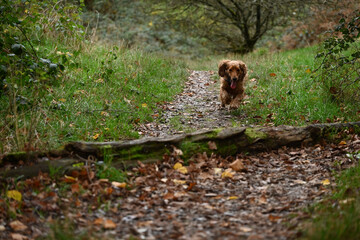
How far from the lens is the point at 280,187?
13.3 feet

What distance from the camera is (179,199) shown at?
3.70 m

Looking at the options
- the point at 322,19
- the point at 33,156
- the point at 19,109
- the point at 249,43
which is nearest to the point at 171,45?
the point at 249,43

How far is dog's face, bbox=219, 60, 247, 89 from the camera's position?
7322 mm

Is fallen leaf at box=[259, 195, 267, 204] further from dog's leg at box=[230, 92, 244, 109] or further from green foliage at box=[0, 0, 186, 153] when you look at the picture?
dog's leg at box=[230, 92, 244, 109]

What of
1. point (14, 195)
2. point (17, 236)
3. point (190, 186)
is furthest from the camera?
point (190, 186)

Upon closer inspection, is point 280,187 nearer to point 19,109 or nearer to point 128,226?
point 128,226

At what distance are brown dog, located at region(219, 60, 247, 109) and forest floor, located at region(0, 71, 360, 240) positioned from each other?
263 centimetres

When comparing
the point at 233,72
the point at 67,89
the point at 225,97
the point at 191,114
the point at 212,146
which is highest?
the point at 233,72

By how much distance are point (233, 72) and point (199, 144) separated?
3119 mm

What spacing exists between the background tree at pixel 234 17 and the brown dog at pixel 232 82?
7.35m

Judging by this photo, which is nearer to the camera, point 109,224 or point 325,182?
point 109,224

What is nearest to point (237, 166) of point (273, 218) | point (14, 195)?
point (273, 218)

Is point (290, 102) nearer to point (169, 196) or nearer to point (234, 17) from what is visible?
point (169, 196)

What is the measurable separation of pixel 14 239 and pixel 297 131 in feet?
13.0
